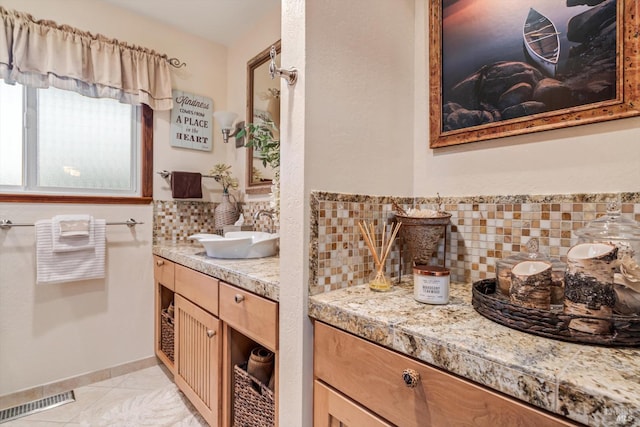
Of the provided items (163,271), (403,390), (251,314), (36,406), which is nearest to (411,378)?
(403,390)

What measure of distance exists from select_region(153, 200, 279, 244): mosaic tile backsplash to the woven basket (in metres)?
1.45

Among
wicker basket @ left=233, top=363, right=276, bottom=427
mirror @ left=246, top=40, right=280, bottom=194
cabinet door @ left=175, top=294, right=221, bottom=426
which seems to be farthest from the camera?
mirror @ left=246, top=40, right=280, bottom=194

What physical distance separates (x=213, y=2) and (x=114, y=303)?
2062 millimetres

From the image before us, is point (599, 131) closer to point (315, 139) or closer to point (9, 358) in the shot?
point (315, 139)

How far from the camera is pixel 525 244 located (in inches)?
38.1

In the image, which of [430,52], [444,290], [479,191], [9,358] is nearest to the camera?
[444,290]

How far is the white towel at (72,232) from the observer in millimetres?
1685

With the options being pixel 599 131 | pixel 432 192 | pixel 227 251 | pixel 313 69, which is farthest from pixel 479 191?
pixel 227 251

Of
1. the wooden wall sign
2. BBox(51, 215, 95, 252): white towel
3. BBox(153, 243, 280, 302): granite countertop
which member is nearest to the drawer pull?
BBox(153, 243, 280, 302): granite countertop

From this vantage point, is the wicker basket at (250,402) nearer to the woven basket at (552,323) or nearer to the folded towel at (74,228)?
the woven basket at (552,323)

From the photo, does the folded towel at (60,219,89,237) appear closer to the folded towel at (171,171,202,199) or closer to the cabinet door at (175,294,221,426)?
the folded towel at (171,171,202,199)

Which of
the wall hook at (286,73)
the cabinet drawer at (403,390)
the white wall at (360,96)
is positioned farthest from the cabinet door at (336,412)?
the wall hook at (286,73)

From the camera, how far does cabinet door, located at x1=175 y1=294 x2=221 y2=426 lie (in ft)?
4.33

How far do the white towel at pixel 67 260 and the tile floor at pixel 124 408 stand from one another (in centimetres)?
69
